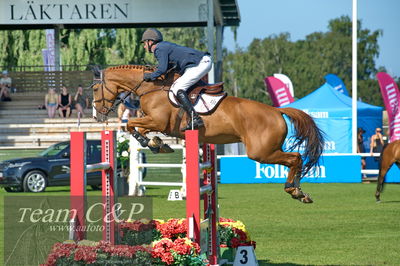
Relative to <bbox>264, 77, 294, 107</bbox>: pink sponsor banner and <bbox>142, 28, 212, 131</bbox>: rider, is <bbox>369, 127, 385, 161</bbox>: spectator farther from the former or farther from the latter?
<bbox>142, 28, 212, 131</bbox>: rider

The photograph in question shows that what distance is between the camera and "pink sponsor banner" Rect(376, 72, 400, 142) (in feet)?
87.5

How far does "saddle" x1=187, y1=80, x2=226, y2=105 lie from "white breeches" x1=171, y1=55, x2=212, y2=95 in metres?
0.08

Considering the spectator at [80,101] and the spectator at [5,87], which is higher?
the spectator at [5,87]

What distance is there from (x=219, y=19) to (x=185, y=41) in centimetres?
3254

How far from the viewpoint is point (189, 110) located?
914 centimetres

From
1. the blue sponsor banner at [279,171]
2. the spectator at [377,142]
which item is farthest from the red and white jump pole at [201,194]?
the spectator at [377,142]

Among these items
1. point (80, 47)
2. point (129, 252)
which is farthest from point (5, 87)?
point (129, 252)

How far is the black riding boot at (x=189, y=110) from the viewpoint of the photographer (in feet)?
29.9

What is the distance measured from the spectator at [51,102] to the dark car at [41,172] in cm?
813

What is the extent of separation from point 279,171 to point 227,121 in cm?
1581

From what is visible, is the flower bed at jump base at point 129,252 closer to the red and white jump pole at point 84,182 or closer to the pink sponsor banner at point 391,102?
the red and white jump pole at point 84,182

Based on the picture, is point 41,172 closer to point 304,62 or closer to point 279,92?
point 279,92

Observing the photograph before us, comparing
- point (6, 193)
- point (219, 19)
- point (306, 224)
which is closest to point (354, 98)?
point (219, 19)

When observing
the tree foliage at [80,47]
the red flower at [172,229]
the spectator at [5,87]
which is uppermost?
the tree foliage at [80,47]
